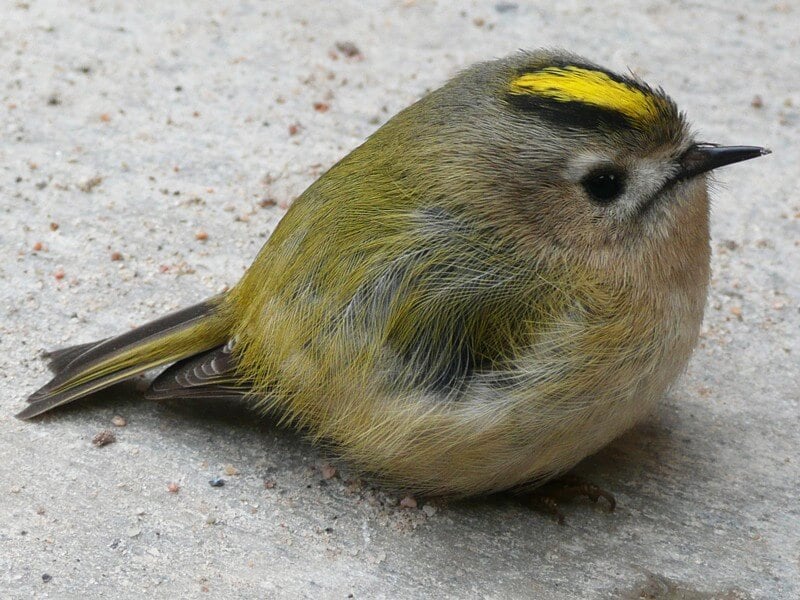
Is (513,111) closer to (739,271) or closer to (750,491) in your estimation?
(750,491)

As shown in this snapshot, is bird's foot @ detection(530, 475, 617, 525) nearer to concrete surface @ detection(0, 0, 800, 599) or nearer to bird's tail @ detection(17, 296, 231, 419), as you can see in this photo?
concrete surface @ detection(0, 0, 800, 599)

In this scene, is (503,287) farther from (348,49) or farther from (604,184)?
(348,49)

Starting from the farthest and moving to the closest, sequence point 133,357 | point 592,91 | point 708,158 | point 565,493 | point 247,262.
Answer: point 247,262 < point 133,357 < point 565,493 < point 708,158 < point 592,91

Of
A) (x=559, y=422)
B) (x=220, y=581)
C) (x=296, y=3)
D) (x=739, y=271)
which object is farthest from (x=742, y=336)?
(x=296, y=3)

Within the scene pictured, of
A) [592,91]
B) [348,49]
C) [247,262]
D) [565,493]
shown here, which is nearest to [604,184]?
[592,91]

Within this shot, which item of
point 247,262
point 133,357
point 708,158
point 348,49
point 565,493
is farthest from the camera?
point 348,49

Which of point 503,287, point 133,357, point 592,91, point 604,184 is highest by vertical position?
point 592,91
